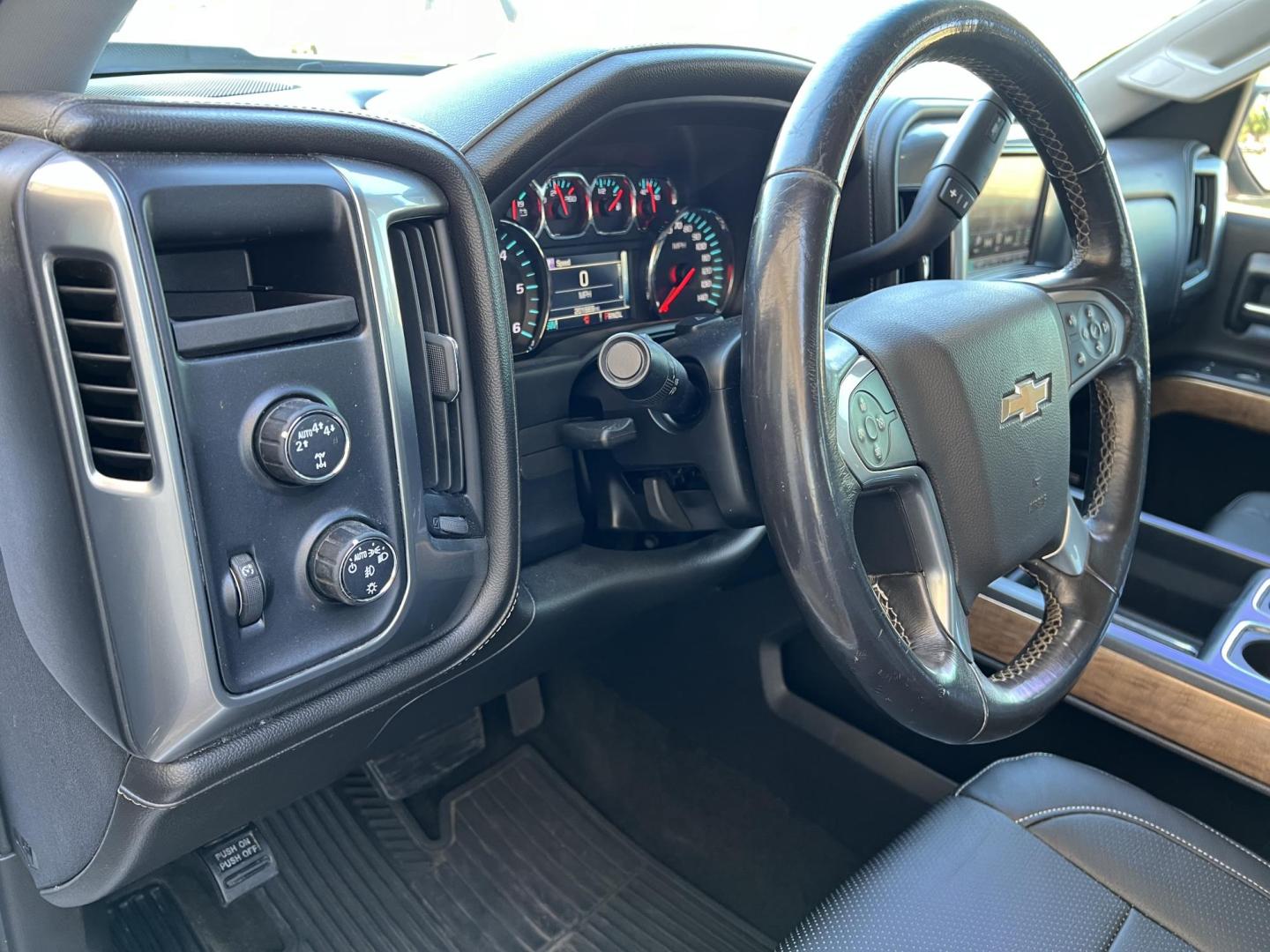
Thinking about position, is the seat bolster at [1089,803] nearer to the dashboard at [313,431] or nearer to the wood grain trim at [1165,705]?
the wood grain trim at [1165,705]

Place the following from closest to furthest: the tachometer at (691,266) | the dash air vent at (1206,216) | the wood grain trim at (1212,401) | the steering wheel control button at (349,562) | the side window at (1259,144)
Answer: the steering wheel control button at (349,562) < the tachometer at (691,266) < the wood grain trim at (1212,401) < the dash air vent at (1206,216) < the side window at (1259,144)

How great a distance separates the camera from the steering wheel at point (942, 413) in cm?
76

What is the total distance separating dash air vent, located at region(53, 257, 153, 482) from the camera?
2.06 ft

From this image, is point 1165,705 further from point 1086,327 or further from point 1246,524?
point 1246,524

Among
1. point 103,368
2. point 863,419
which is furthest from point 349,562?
point 863,419

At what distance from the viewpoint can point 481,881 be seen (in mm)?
1559

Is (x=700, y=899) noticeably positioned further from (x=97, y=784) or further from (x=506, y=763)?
(x=97, y=784)

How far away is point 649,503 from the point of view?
3.88 feet

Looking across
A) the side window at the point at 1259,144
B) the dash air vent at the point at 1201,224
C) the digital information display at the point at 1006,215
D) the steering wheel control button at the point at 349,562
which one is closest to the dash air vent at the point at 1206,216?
the dash air vent at the point at 1201,224

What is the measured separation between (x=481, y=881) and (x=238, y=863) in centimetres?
35

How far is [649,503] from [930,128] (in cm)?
69

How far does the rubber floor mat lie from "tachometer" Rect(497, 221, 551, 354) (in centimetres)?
82

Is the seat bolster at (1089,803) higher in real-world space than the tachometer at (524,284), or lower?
lower

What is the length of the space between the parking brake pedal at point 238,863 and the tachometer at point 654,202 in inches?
39.9
